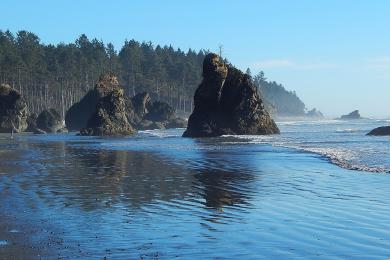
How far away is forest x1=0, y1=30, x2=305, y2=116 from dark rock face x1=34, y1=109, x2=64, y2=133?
30904 mm

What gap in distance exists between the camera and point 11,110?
321ft

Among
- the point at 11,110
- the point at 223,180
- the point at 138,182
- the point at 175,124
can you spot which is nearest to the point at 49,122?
the point at 11,110

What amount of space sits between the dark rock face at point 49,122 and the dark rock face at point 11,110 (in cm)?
436

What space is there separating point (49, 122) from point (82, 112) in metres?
9.89

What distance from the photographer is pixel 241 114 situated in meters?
71.9

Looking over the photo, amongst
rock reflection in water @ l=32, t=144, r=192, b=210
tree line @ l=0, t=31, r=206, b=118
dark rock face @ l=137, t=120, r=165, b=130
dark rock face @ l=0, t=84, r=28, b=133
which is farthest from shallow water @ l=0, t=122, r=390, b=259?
tree line @ l=0, t=31, r=206, b=118

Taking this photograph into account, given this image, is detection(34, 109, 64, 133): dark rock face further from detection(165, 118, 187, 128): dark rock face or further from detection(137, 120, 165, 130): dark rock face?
detection(165, 118, 187, 128): dark rock face

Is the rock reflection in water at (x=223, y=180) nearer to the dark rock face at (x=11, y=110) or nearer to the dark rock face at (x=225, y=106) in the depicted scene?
the dark rock face at (x=225, y=106)

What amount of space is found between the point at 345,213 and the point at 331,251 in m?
4.16

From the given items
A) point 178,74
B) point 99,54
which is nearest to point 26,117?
point 99,54

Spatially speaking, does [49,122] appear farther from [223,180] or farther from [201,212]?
[201,212]

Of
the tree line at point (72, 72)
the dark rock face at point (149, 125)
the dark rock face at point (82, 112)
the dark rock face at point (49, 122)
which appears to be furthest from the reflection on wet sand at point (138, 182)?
the tree line at point (72, 72)

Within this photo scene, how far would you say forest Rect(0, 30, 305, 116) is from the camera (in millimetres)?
140125

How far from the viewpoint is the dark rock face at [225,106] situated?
7131 cm
